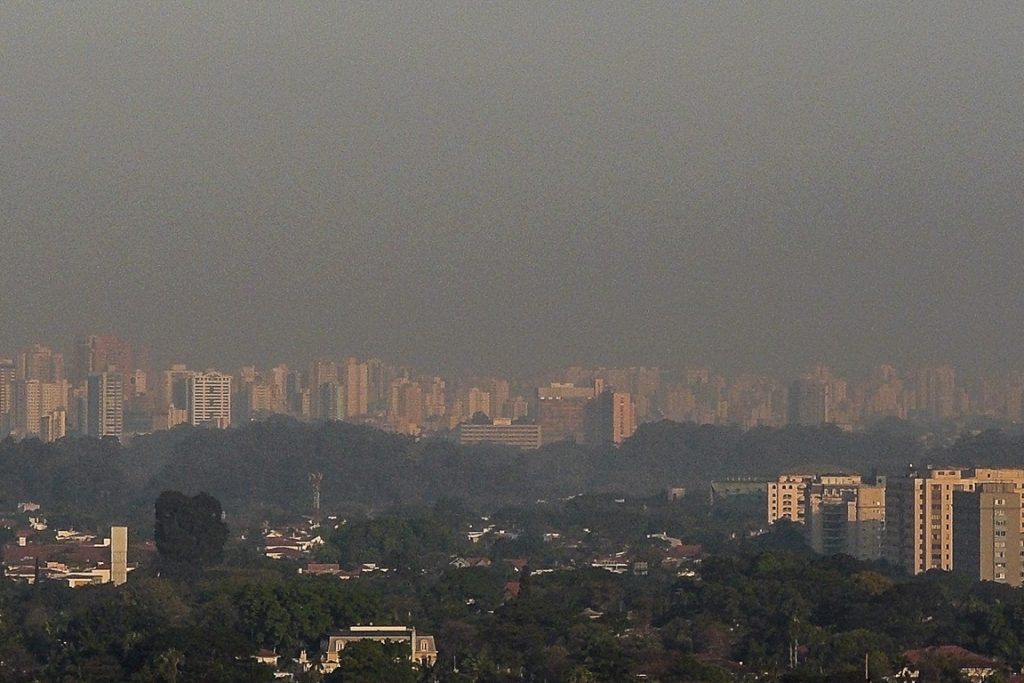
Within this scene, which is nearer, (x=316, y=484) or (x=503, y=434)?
(x=316, y=484)

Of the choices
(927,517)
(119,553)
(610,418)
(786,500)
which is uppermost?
(610,418)

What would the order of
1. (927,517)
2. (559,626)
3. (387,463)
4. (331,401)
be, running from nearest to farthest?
(559,626), (927,517), (387,463), (331,401)

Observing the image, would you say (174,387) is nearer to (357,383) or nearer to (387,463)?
(357,383)

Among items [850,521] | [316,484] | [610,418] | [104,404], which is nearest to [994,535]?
[850,521]

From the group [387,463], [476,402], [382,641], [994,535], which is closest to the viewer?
[382,641]

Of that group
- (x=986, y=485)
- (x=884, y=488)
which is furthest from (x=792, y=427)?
(x=986, y=485)

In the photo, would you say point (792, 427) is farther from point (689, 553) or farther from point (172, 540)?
point (172, 540)

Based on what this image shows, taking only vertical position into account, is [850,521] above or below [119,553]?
above
